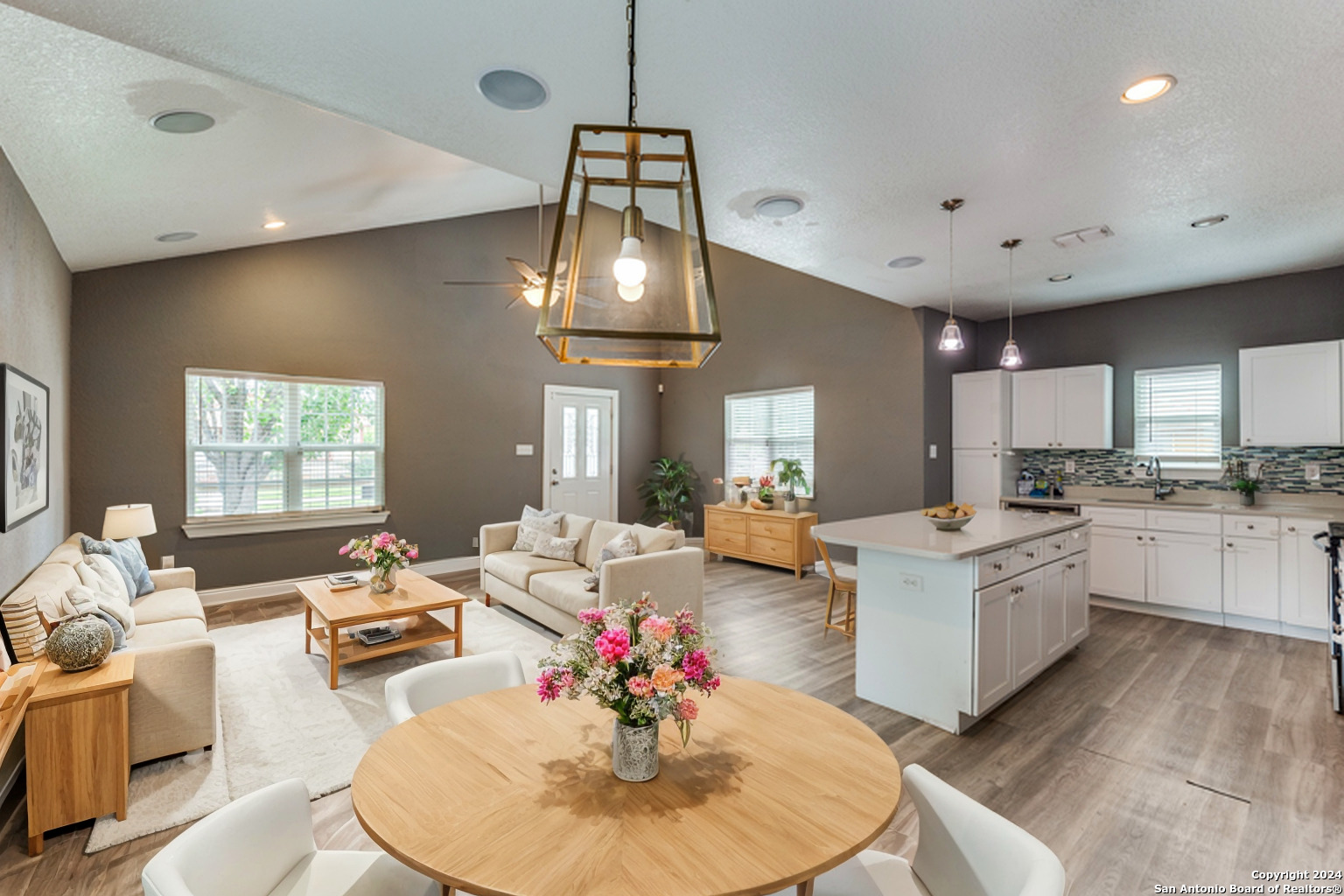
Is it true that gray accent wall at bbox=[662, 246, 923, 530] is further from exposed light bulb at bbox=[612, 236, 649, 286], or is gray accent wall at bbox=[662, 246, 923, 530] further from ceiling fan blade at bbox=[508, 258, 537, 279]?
exposed light bulb at bbox=[612, 236, 649, 286]

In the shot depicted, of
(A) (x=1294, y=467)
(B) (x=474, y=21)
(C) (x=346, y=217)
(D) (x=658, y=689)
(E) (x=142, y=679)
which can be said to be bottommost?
(E) (x=142, y=679)

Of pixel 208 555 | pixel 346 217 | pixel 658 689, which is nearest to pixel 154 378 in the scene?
pixel 208 555

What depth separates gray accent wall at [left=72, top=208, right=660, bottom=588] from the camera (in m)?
4.74

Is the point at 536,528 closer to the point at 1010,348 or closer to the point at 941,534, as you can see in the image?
the point at 941,534

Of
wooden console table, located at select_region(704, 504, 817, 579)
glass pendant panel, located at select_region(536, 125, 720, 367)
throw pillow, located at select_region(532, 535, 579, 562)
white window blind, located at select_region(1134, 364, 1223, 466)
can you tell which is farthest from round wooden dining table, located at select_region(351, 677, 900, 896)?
white window blind, located at select_region(1134, 364, 1223, 466)

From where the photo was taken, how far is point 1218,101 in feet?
7.31

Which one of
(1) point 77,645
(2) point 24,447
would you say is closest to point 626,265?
(1) point 77,645

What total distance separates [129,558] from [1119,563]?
7189mm

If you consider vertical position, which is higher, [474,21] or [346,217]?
[346,217]

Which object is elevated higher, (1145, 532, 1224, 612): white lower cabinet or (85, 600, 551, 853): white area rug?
(1145, 532, 1224, 612): white lower cabinet

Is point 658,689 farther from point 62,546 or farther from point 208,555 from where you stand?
point 208,555

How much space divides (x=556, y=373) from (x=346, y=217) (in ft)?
9.01

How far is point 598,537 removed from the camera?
4770 mm

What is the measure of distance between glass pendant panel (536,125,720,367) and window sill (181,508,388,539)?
5.41 meters
